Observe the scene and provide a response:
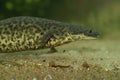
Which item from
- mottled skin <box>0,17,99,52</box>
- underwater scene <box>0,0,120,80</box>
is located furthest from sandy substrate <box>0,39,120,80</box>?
mottled skin <box>0,17,99,52</box>

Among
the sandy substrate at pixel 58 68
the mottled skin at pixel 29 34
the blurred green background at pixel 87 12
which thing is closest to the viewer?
the sandy substrate at pixel 58 68

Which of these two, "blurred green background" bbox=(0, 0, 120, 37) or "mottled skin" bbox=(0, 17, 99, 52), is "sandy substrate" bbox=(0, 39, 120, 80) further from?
"blurred green background" bbox=(0, 0, 120, 37)

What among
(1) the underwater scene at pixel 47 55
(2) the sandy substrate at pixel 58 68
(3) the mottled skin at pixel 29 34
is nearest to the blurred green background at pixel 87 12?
(1) the underwater scene at pixel 47 55

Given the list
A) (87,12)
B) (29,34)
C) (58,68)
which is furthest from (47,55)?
(87,12)

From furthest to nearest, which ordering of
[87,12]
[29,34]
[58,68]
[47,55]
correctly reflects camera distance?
1. [87,12]
2. [47,55]
3. [29,34]
4. [58,68]

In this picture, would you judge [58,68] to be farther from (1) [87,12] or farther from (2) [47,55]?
(1) [87,12]

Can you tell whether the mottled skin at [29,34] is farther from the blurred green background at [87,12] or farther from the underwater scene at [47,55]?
the blurred green background at [87,12]

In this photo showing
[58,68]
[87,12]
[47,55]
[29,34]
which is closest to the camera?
[58,68]

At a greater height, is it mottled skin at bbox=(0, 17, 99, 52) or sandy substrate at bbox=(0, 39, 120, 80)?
mottled skin at bbox=(0, 17, 99, 52)

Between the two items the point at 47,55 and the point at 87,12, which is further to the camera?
the point at 87,12
